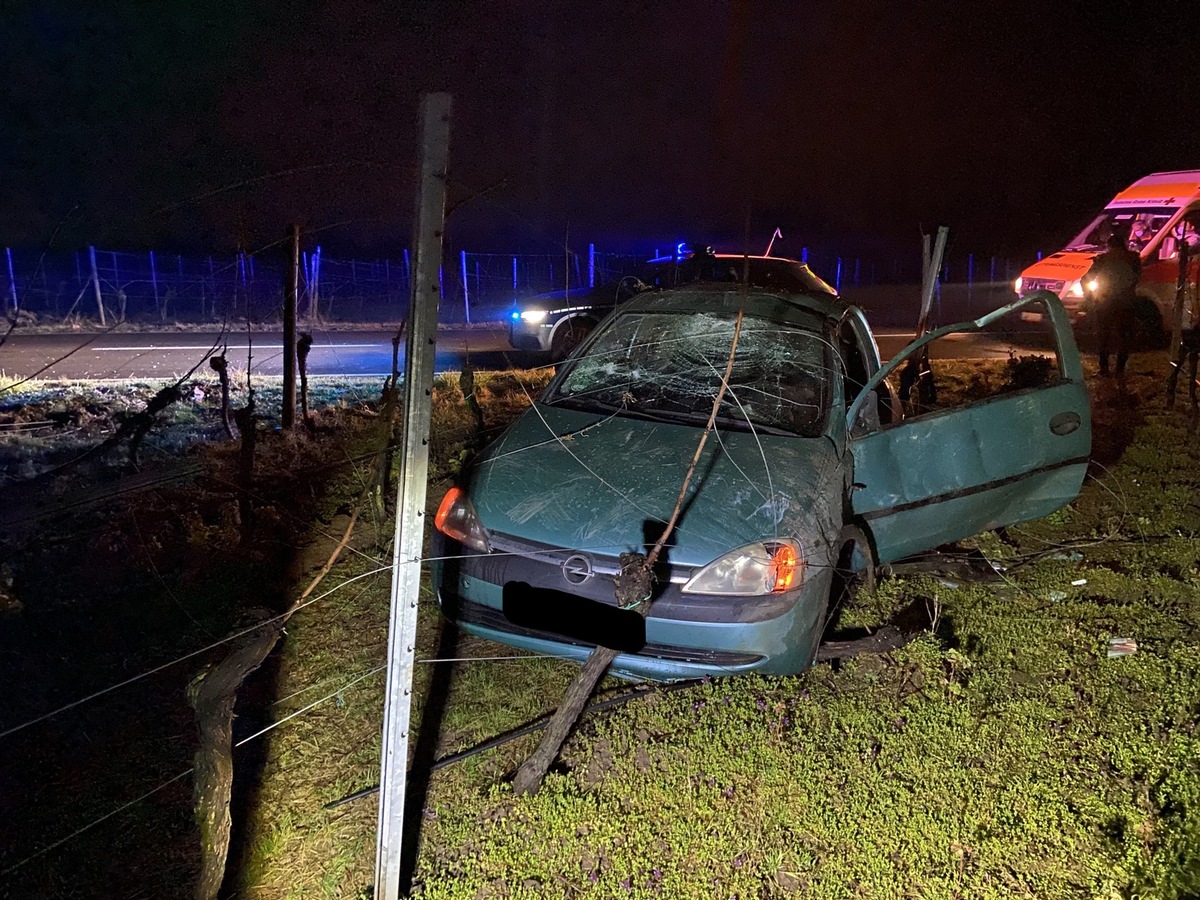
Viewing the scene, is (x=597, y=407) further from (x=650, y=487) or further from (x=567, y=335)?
(x=567, y=335)

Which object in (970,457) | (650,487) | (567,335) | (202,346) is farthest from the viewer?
(202,346)

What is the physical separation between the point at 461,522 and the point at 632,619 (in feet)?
2.81

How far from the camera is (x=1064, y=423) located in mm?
4129

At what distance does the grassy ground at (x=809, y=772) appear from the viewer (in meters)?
2.42

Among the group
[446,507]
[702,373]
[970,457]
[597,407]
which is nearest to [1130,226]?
[970,457]

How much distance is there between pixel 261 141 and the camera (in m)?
37.1

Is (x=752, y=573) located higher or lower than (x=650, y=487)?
lower

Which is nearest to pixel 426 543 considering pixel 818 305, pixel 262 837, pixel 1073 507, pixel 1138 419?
pixel 262 837

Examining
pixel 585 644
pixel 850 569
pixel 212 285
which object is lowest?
pixel 585 644

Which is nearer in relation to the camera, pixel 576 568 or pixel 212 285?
pixel 576 568

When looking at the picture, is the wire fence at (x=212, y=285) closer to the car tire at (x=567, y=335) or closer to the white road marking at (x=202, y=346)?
the white road marking at (x=202, y=346)

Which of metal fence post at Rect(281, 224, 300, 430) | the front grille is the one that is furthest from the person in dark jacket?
metal fence post at Rect(281, 224, 300, 430)

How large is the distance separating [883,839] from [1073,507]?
3791mm

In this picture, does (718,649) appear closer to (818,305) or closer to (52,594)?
(818,305)
